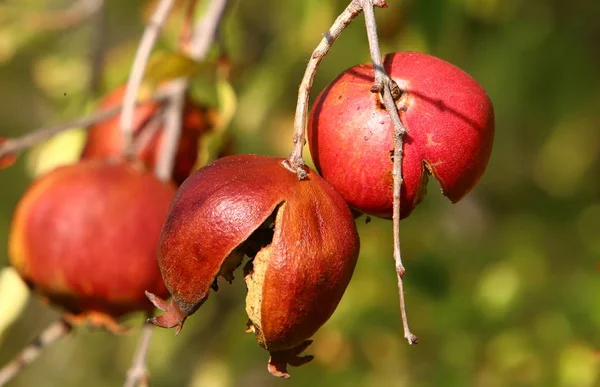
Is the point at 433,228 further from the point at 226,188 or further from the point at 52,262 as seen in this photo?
the point at 226,188

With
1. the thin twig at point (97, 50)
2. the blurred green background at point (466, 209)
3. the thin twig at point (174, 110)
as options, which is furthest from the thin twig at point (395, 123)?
the thin twig at point (97, 50)

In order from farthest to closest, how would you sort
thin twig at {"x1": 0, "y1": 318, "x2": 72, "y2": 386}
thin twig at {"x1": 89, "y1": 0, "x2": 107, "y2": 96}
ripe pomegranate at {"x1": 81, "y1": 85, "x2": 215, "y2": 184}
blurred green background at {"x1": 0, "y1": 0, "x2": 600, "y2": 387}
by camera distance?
thin twig at {"x1": 89, "y1": 0, "x2": 107, "y2": 96}, blurred green background at {"x1": 0, "y1": 0, "x2": 600, "y2": 387}, ripe pomegranate at {"x1": 81, "y1": 85, "x2": 215, "y2": 184}, thin twig at {"x1": 0, "y1": 318, "x2": 72, "y2": 386}

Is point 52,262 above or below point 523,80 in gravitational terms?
above

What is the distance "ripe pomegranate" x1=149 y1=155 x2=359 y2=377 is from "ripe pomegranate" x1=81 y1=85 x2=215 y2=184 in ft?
2.35

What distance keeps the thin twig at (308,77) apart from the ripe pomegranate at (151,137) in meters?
0.72

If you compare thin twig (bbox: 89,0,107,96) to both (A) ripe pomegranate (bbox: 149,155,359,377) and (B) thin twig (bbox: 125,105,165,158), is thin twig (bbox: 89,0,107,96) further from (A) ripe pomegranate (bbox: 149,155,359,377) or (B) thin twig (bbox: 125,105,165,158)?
(A) ripe pomegranate (bbox: 149,155,359,377)

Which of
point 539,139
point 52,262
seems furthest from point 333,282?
point 539,139

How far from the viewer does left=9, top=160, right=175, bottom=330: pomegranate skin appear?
1.37 metres

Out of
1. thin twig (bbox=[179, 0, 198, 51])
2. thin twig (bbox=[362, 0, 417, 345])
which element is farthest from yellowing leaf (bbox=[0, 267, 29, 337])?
thin twig (bbox=[362, 0, 417, 345])

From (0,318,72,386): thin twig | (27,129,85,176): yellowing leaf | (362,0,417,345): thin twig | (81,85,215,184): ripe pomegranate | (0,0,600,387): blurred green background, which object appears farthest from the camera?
(0,0,600,387): blurred green background

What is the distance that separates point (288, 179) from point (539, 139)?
6.95 feet

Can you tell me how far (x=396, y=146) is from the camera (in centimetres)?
95

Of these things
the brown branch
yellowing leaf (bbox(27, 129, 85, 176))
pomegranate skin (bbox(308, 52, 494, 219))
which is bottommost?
yellowing leaf (bbox(27, 129, 85, 176))

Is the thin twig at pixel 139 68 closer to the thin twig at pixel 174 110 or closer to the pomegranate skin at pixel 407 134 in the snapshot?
the thin twig at pixel 174 110
